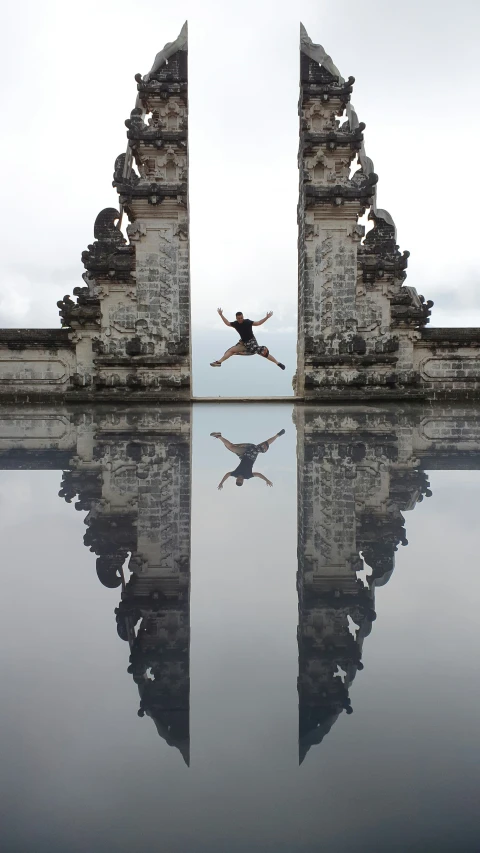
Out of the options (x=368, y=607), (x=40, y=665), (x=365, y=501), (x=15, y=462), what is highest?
(x=15, y=462)

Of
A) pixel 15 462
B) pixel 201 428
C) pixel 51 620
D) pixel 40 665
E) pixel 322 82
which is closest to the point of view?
pixel 40 665

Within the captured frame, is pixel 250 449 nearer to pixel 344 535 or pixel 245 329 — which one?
pixel 344 535

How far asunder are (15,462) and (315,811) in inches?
142

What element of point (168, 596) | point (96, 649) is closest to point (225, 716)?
point (96, 649)

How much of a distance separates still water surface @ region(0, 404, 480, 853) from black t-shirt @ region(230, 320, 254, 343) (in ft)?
31.0

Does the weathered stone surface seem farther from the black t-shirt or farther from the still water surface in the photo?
the still water surface

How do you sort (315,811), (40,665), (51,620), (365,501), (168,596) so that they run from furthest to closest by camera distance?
1. (365,501)
2. (168,596)
3. (51,620)
4. (40,665)
5. (315,811)

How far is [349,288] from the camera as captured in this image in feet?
39.6

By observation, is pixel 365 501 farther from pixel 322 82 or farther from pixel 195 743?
pixel 322 82

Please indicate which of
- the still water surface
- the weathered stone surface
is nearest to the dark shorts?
the still water surface

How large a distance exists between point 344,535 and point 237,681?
3.74 ft

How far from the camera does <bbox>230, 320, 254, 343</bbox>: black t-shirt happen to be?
39.3 feet

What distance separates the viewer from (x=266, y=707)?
1.10m

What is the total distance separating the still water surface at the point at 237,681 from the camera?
860 millimetres
